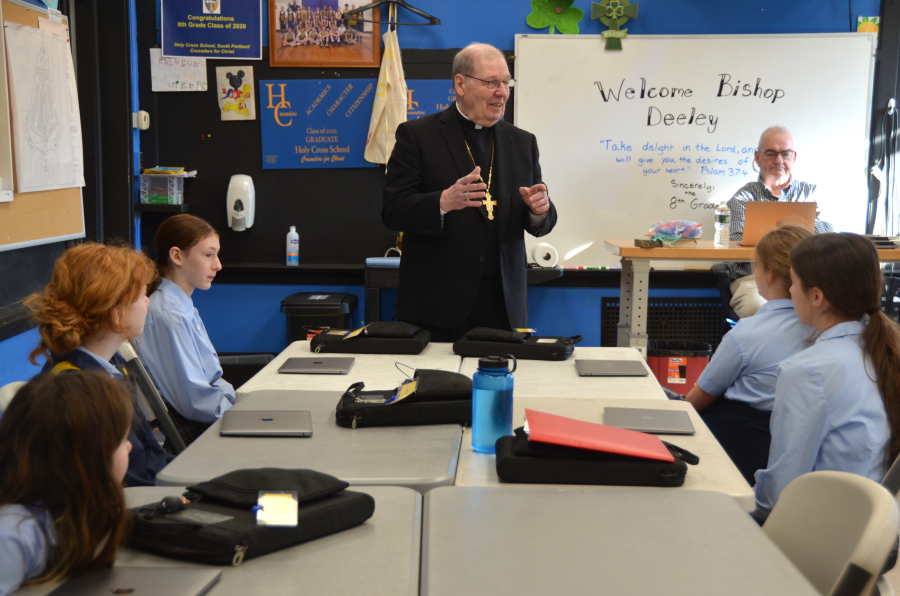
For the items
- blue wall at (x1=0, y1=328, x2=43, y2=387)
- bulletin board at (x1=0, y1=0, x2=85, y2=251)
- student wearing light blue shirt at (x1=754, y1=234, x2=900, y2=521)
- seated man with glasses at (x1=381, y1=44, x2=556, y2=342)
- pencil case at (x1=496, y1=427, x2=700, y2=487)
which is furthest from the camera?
blue wall at (x1=0, y1=328, x2=43, y2=387)

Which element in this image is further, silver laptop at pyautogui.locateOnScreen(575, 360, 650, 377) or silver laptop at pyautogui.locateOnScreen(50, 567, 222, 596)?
silver laptop at pyautogui.locateOnScreen(575, 360, 650, 377)

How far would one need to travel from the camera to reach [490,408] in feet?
4.58

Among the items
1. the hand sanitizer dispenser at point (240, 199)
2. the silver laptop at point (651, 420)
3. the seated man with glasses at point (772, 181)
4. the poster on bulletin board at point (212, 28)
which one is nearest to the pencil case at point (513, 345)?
the silver laptop at point (651, 420)

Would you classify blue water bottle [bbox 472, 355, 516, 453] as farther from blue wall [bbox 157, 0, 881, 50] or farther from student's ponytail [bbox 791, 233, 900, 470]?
blue wall [bbox 157, 0, 881, 50]

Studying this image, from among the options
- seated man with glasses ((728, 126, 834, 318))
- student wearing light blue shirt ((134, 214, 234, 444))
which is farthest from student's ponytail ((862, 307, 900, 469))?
seated man with glasses ((728, 126, 834, 318))

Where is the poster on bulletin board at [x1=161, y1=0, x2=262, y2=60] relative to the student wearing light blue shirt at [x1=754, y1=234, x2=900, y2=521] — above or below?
above

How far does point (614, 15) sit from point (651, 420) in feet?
10.9

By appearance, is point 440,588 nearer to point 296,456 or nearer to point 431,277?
point 296,456

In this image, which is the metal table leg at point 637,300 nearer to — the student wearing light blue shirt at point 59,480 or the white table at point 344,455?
the white table at point 344,455

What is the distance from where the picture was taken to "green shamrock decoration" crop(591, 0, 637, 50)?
4.26 metres

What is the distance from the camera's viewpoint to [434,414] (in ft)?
5.12

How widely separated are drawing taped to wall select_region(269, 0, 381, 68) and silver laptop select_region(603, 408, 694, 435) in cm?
324

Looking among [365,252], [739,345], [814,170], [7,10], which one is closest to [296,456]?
[739,345]

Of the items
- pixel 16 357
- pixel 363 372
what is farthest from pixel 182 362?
pixel 16 357
